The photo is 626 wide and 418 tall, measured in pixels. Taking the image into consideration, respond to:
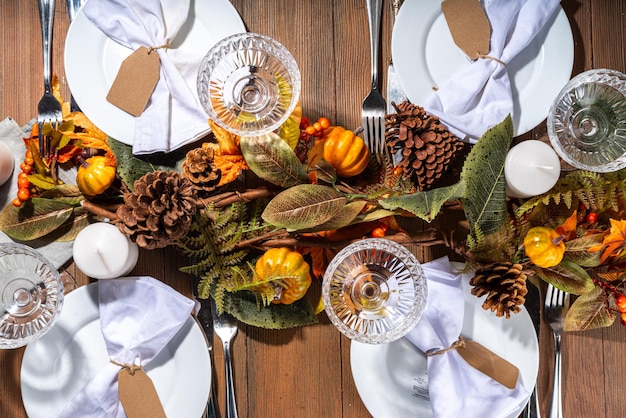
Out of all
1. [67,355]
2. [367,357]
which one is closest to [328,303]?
[367,357]

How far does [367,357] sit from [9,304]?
0.49 m

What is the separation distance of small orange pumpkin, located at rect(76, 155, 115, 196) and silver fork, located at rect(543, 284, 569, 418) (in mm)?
642

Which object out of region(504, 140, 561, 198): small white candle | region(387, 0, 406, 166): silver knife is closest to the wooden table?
region(387, 0, 406, 166): silver knife

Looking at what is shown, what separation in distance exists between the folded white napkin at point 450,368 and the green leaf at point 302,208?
0.53ft

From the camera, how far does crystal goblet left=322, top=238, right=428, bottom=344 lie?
0.63 metres

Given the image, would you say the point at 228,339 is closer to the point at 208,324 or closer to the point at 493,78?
the point at 208,324

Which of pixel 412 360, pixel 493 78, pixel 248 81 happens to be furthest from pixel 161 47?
pixel 412 360

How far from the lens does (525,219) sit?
0.67 metres

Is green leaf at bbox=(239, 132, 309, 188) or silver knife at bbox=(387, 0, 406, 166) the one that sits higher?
silver knife at bbox=(387, 0, 406, 166)

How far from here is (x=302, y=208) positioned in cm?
62

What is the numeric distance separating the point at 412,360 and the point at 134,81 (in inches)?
21.7

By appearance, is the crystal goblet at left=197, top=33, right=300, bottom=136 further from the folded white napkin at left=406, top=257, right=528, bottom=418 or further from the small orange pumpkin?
the folded white napkin at left=406, top=257, right=528, bottom=418

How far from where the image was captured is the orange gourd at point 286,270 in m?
0.66

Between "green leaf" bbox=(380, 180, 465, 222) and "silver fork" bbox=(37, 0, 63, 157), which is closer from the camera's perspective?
"green leaf" bbox=(380, 180, 465, 222)
